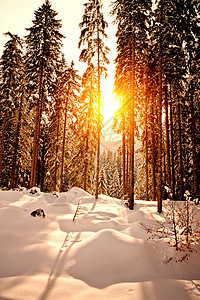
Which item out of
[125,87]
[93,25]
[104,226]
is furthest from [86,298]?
[93,25]

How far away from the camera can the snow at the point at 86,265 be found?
120 inches

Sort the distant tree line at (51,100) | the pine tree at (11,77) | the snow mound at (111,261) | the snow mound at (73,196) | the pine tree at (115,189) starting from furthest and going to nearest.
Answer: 1. the pine tree at (115,189)
2. the pine tree at (11,77)
3. the distant tree line at (51,100)
4. the snow mound at (73,196)
5. the snow mound at (111,261)

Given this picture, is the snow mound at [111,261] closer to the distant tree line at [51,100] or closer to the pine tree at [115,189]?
the distant tree line at [51,100]

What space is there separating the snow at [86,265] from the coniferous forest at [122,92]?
593 centimetres

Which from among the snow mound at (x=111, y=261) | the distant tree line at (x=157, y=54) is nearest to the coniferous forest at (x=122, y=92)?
the distant tree line at (x=157, y=54)

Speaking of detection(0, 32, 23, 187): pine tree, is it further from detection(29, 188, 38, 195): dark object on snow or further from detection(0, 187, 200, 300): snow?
detection(0, 187, 200, 300): snow

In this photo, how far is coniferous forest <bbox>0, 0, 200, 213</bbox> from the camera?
1180cm

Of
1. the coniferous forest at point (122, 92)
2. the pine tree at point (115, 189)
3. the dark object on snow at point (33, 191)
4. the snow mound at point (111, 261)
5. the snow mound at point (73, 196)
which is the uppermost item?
the coniferous forest at point (122, 92)

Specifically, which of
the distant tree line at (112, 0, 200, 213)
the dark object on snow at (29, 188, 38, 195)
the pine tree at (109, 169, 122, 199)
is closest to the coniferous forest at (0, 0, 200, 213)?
the distant tree line at (112, 0, 200, 213)

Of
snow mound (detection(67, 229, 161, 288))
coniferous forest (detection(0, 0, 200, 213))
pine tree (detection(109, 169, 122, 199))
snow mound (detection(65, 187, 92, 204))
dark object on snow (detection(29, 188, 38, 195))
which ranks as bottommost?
pine tree (detection(109, 169, 122, 199))

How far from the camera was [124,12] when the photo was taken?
38.2ft

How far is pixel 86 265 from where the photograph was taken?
3.83 m

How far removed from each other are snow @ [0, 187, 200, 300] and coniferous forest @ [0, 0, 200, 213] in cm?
593

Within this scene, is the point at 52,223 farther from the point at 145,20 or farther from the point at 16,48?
the point at 16,48
